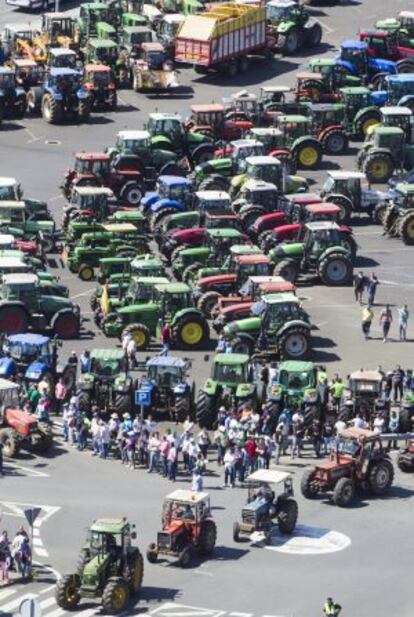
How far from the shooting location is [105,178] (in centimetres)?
11756

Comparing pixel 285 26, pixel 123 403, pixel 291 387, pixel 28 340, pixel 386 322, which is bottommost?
pixel 123 403

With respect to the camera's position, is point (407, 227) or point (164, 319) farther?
point (407, 227)

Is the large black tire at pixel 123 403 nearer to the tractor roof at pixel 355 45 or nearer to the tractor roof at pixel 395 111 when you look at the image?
the tractor roof at pixel 395 111

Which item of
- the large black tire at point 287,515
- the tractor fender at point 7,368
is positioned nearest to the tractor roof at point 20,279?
the tractor fender at point 7,368

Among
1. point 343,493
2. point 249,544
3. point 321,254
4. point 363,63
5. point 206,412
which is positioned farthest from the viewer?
point 363,63

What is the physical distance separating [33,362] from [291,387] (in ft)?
31.7

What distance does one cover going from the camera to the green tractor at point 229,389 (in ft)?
292

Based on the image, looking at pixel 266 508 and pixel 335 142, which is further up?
pixel 335 142

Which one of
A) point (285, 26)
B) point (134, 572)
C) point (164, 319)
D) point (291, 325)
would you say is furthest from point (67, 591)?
point (285, 26)

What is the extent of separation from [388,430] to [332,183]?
28.8 meters

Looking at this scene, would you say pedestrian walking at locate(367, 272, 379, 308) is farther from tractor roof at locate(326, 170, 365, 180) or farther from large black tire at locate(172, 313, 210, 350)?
tractor roof at locate(326, 170, 365, 180)

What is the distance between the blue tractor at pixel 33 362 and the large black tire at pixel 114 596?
19.5 m

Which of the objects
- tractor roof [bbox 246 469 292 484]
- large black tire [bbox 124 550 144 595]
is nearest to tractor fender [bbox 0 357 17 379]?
tractor roof [bbox 246 469 292 484]

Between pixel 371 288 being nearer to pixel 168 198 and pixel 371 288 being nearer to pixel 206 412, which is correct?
pixel 168 198
